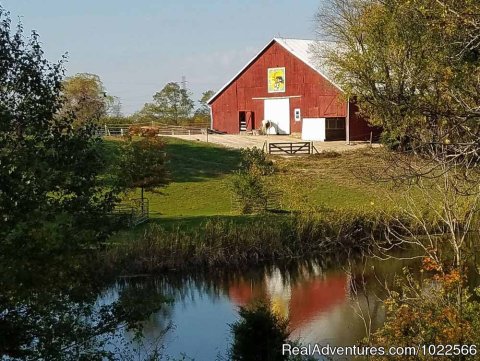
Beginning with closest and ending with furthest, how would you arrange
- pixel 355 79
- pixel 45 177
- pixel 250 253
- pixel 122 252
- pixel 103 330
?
pixel 45 177, pixel 103 330, pixel 122 252, pixel 250 253, pixel 355 79

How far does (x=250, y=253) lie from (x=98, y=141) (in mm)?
13185

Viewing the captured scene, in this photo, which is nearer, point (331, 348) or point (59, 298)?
point (59, 298)

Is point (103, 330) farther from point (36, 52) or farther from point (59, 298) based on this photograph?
point (36, 52)

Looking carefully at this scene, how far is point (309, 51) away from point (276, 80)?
11.3ft

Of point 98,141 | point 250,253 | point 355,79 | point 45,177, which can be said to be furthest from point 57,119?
point 355,79

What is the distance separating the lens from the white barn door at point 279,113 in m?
50.4

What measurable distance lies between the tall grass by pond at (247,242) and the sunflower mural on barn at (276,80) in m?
27.1

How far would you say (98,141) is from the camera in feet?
32.2

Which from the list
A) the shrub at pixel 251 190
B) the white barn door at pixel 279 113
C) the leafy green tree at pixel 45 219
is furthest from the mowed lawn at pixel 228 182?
the leafy green tree at pixel 45 219

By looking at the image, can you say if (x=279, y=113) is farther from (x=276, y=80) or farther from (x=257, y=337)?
(x=257, y=337)

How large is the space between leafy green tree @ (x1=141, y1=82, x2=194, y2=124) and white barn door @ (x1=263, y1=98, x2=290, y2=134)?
81.9 ft

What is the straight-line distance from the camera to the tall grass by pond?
2111 cm

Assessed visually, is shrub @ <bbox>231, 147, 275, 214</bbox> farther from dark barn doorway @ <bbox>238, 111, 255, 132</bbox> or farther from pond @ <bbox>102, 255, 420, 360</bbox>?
dark barn doorway @ <bbox>238, 111, 255, 132</bbox>

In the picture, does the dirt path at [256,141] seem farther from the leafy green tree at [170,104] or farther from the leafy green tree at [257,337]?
the leafy green tree at [257,337]
